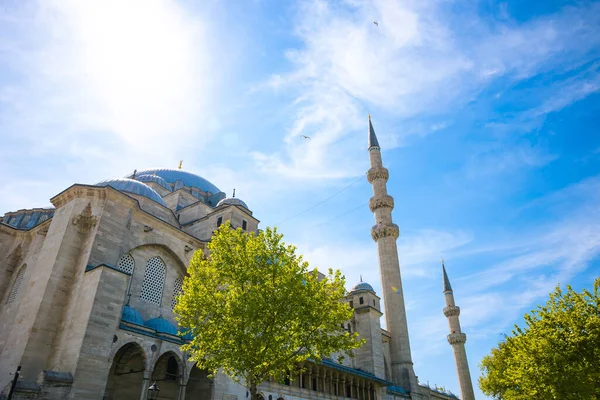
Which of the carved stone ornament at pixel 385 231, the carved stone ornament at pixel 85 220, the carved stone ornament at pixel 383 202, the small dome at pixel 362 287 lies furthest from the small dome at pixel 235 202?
the carved stone ornament at pixel 383 202

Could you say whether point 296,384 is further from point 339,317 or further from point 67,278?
point 67,278

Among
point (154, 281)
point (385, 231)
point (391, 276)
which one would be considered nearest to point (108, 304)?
point (154, 281)

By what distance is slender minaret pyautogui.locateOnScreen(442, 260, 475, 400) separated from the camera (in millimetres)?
43656

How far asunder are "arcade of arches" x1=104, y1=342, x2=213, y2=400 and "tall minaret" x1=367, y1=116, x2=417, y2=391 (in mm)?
20872

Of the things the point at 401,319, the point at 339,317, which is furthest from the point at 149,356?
the point at 401,319

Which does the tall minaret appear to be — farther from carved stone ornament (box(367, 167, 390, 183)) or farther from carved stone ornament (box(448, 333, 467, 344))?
carved stone ornament (box(448, 333, 467, 344))

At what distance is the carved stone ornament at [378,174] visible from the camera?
4097cm

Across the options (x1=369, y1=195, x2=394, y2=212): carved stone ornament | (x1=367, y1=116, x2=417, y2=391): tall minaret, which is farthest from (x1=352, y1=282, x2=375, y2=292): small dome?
(x1=369, y1=195, x2=394, y2=212): carved stone ornament

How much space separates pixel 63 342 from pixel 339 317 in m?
11.0

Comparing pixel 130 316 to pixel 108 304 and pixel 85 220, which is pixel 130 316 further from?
pixel 85 220

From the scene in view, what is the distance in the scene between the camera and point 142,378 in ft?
55.8

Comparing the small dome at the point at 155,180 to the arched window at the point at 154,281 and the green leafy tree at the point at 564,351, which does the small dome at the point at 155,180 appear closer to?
the arched window at the point at 154,281

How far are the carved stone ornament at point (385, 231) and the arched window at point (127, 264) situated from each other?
2393 cm

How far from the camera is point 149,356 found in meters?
16.5
